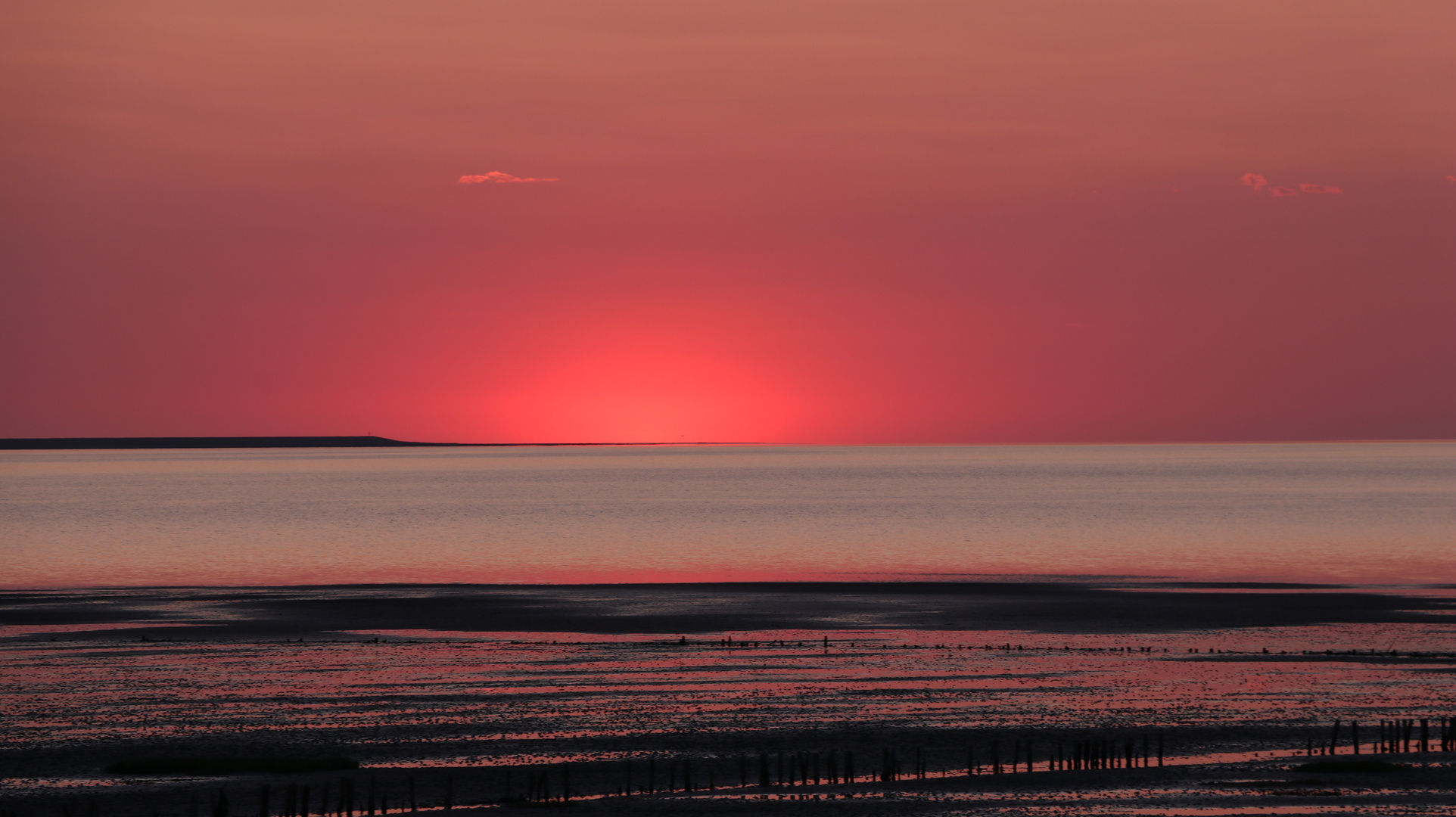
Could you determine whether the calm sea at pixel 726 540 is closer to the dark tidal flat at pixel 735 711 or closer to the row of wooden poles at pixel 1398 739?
the dark tidal flat at pixel 735 711

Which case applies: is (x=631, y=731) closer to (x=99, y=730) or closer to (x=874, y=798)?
(x=874, y=798)

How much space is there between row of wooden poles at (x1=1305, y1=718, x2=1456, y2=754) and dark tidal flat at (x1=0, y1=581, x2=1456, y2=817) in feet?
0.31

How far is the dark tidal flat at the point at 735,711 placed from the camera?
27.1 m

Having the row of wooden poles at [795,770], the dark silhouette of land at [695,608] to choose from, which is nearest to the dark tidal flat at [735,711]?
the row of wooden poles at [795,770]

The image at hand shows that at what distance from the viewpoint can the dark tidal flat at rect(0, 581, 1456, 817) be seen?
27.1 m

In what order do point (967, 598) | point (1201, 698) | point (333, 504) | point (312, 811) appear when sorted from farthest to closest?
point (333, 504), point (967, 598), point (1201, 698), point (312, 811)

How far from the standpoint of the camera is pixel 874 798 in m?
26.8

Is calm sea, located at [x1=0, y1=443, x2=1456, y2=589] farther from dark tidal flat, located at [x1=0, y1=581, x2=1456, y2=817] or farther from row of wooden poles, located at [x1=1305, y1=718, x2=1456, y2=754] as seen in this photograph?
row of wooden poles, located at [x1=1305, y1=718, x2=1456, y2=754]

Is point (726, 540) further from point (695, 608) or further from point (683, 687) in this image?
point (683, 687)

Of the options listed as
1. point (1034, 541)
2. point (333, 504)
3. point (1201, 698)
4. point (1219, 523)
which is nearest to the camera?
point (1201, 698)

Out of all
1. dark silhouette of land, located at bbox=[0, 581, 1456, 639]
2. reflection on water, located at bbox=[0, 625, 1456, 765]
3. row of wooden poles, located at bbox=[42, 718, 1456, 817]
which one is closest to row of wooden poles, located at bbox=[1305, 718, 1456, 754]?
row of wooden poles, located at bbox=[42, 718, 1456, 817]

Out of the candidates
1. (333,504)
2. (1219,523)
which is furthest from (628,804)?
(333,504)

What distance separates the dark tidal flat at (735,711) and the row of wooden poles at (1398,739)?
0.09m

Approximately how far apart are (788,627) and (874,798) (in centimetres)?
2635
